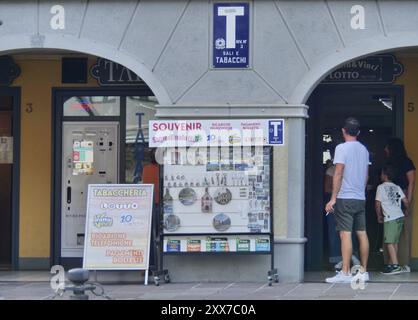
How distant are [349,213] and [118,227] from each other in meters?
3.10

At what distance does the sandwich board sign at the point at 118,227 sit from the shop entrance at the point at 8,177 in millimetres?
2732

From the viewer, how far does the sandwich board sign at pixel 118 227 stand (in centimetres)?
1259

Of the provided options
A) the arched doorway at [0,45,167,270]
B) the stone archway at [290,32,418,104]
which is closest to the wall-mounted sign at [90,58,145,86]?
the arched doorway at [0,45,167,270]

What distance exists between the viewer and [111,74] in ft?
48.6

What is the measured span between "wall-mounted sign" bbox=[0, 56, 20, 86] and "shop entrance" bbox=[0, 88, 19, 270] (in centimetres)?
17

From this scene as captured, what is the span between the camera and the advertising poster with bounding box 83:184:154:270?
1259 cm

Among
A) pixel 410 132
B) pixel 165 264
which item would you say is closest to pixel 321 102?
pixel 410 132

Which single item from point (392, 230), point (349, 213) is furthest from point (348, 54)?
point (392, 230)

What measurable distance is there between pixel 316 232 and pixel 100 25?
4.62m

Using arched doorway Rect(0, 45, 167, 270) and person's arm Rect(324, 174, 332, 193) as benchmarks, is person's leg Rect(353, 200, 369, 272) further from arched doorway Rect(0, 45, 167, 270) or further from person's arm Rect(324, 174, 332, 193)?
arched doorway Rect(0, 45, 167, 270)

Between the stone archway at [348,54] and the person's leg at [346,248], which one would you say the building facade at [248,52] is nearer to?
the stone archway at [348,54]

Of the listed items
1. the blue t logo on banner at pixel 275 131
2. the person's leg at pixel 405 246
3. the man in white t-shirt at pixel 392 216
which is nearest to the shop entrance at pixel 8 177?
the blue t logo on banner at pixel 275 131

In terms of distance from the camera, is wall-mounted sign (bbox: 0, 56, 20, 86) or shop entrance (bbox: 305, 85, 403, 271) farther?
wall-mounted sign (bbox: 0, 56, 20, 86)

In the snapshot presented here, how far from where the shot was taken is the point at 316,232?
1454cm
